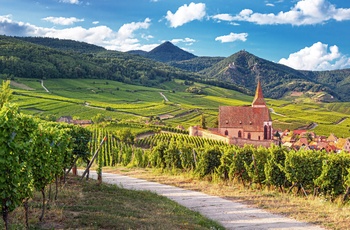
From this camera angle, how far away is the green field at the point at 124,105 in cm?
9356

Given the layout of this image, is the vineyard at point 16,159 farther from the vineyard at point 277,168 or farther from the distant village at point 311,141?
the distant village at point 311,141

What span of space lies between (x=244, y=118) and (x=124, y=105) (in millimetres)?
44658

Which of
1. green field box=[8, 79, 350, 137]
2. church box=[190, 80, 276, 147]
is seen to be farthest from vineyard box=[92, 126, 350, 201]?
green field box=[8, 79, 350, 137]

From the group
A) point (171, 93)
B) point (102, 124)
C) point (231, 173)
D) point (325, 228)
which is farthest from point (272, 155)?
point (171, 93)

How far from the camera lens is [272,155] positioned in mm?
19531

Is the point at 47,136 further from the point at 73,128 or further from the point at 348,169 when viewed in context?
the point at 348,169

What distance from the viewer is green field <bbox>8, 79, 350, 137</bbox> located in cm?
9356

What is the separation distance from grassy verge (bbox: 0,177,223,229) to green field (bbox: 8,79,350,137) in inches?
2906

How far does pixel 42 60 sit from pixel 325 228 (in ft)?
489

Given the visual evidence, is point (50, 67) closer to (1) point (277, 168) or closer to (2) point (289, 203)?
Result: (1) point (277, 168)

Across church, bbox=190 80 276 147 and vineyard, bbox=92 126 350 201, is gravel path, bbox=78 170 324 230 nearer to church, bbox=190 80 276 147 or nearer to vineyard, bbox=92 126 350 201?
vineyard, bbox=92 126 350 201

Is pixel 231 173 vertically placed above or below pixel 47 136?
below

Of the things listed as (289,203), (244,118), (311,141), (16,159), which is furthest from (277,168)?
(311,141)

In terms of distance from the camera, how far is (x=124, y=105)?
111812mm
